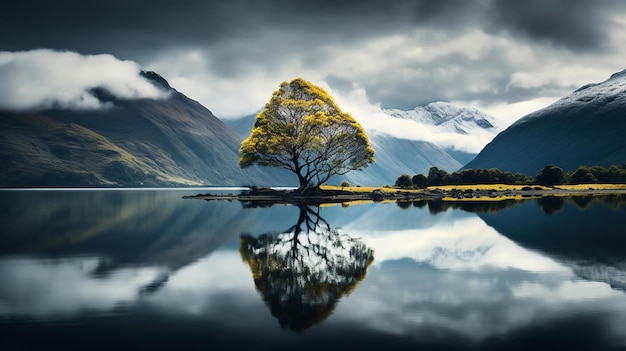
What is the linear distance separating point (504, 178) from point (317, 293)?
14862 centimetres

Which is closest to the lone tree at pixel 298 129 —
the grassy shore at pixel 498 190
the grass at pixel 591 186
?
the grassy shore at pixel 498 190

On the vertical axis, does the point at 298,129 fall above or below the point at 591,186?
above

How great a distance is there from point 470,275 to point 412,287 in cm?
402

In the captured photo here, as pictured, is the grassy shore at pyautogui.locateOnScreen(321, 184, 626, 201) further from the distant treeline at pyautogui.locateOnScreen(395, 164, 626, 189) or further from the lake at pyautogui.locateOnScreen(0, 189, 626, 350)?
the lake at pyautogui.locateOnScreen(0, 189, 626, 350)

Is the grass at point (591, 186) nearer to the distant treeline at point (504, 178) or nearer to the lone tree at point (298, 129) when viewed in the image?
the distant treeline at point (504, 178)

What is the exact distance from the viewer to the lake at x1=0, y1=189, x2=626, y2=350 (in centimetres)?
1233

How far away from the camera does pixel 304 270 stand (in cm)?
2111

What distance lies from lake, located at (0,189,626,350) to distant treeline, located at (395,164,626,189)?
364ft

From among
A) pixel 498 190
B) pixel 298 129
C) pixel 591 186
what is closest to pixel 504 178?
pixel 591 186

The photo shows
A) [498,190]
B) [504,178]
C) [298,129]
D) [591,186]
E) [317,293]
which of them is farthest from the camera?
[504,178]

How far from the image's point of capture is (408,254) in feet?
88.5

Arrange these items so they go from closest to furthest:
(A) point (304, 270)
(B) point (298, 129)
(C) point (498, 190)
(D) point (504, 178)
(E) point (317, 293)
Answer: (E) point (317, 293) → (A) point (304, 270) → (B) point (298, 129) → (C) point (498, 190) → (D) point (504, 178)

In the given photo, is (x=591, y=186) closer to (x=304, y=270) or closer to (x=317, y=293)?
(x=304, y=270)

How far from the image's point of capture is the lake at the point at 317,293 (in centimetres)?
1233
